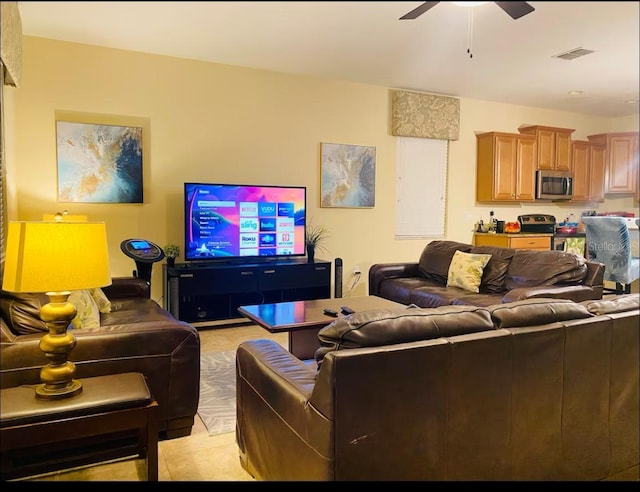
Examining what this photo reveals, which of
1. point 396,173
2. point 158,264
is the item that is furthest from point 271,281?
point 396,173

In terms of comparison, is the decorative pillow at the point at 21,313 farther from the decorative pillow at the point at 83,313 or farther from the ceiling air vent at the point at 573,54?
the ceiling air vent at the point at 573,54

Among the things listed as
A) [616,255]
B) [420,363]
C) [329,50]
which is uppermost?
[329,50]

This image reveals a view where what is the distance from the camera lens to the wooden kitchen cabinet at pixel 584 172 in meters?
5.90

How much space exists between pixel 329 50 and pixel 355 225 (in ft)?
6.96

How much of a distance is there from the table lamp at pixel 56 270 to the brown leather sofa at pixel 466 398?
2.71 feet

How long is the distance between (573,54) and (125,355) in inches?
168

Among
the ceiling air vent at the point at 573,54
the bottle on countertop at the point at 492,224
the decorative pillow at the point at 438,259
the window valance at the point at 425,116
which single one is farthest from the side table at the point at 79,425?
the bottle on countertop at the point at 492,224

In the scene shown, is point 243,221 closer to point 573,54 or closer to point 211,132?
point 211,132

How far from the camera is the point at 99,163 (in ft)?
14.5

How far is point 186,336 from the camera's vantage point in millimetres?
2396

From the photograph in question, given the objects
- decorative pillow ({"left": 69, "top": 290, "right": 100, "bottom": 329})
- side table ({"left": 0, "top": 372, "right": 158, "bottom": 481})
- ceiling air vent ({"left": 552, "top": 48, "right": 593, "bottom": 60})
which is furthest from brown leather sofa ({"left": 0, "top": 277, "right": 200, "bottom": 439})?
ceiling air vent ({"left": 552, "top": 48, "right": 593, "bottom": 60})

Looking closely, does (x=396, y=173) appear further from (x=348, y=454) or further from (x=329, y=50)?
(x=348, y=454)

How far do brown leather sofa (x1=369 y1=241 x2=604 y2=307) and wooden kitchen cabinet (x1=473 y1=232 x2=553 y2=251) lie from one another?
4.76ft

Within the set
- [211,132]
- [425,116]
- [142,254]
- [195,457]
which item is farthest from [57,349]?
[425,116]
